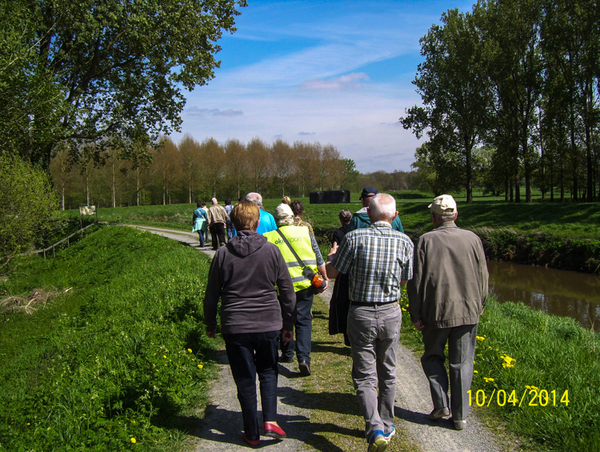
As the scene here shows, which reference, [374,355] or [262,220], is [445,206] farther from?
[262,220]

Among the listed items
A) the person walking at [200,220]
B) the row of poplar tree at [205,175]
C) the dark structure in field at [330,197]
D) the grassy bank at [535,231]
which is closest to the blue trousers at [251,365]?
the grassy bank at [535,231]

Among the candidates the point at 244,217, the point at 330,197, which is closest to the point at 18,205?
the point at 244,217

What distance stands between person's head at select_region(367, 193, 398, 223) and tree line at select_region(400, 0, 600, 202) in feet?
93.0

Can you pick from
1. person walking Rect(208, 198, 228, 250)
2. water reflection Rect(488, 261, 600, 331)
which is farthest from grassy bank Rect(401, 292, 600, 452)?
person walking Rect(208, 198, 228, 250)

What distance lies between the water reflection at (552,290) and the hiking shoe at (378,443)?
9575 mm

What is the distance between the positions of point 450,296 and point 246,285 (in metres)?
1.70

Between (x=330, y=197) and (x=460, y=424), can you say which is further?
(x=330, y=197)

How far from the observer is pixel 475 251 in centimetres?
392

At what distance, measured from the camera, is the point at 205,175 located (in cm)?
6875

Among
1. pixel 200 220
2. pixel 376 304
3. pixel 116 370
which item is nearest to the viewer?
pixel 376 304

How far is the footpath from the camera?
3.78 m

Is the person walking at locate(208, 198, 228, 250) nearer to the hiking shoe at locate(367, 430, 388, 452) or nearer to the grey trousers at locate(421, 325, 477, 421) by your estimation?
the grey trousers at locate(421, 325, 477, 421)

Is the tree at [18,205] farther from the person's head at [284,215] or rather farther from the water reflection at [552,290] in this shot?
the water reflection at [552,290]

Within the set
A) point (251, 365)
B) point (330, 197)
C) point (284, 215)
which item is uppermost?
point (330, 197)
